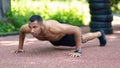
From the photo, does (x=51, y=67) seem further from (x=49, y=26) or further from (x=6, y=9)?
(x=6, y=9)

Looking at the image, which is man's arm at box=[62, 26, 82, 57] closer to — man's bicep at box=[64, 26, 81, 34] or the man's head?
man's bicep at box=[64, 26, 81, 34]

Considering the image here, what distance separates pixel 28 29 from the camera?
26.6 ft

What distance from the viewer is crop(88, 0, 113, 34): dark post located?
13195mm

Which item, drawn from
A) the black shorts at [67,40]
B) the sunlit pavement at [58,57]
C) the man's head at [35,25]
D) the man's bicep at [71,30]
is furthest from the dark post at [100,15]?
the man's head at [35,25]

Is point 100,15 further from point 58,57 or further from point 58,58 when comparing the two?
point 58,58

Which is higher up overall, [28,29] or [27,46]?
[28,29]

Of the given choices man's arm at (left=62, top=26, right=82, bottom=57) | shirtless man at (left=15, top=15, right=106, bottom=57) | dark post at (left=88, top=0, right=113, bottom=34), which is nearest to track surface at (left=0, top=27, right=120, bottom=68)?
man's arm at (left=62, top=26, right=82, bottom=57)

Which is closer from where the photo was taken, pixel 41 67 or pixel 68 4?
pixel 41 67

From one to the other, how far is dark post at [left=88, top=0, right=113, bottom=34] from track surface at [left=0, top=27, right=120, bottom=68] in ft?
11.2

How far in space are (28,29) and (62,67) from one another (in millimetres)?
1545

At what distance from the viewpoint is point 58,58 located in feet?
25.6

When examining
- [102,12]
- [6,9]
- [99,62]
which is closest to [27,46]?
[99,62]

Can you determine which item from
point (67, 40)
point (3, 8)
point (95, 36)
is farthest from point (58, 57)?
point (3, 8)

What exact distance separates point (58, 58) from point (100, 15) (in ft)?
18.9
